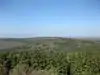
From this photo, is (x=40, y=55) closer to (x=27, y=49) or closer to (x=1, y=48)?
(x=27, y=49)

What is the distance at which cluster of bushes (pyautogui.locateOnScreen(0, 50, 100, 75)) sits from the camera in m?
3.36

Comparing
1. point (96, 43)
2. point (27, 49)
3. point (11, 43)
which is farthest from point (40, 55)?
point (96, 43)

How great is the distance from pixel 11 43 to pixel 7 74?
1.65 ft

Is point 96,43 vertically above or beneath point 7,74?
above

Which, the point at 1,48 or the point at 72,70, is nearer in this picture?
the point at 72,70

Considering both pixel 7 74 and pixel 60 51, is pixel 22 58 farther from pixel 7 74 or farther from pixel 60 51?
pixel 60 51

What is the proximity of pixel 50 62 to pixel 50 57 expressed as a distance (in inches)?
3.0

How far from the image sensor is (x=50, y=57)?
3.60 meters

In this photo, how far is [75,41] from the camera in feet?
12.2

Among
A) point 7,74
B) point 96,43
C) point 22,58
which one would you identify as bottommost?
point 7,74

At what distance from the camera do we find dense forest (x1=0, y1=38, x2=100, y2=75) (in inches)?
134

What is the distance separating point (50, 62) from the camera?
3.58 m

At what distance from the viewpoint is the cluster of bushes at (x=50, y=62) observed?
3359mm

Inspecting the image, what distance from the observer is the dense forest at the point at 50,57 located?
3.42 m
